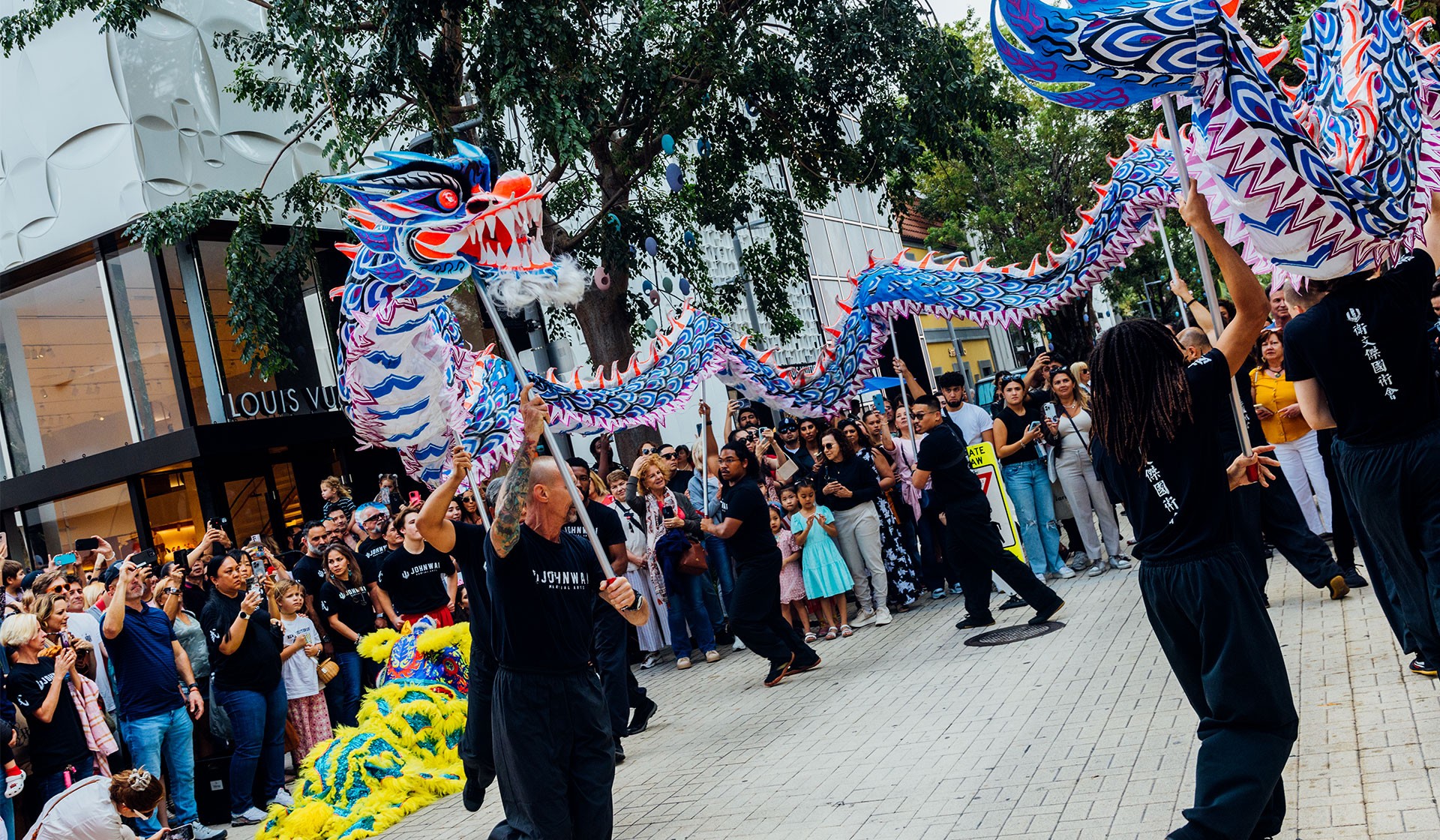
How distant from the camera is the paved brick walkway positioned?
5027 millimetres

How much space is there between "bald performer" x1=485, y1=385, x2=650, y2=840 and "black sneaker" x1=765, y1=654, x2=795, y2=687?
16.1 feet

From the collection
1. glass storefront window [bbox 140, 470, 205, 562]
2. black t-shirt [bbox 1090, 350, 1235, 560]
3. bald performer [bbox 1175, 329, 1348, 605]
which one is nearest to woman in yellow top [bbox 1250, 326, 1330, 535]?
bald performer [bbox 1175, 329, 1348, 605]

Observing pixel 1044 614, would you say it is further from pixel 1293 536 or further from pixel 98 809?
pixel 98 809

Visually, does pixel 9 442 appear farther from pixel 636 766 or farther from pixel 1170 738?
pixel 1170 738

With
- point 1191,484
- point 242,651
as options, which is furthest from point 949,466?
point 1191,484

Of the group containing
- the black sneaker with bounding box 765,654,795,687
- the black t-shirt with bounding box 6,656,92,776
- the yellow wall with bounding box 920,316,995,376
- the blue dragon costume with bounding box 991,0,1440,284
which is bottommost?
the black sneaker with bounding box 765,654,795,687

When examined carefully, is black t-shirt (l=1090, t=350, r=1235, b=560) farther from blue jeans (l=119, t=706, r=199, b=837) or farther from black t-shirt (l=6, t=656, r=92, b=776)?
blue jeans (l=119, t=706, r=199, b=837)

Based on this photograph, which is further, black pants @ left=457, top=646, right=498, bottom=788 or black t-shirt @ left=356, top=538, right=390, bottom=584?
black t-shirt @ left=356, top=538, right=390, bottom=584

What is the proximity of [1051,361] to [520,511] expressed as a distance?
8.47 m

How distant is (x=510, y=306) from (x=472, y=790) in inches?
107

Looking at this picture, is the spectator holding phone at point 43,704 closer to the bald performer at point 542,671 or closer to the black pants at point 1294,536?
the bald performer at point 542,671

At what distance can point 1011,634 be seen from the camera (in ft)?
31.5

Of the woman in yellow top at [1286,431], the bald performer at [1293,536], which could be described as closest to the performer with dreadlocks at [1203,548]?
the bald performer at [1293,536]

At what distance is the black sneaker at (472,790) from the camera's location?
6.59m
